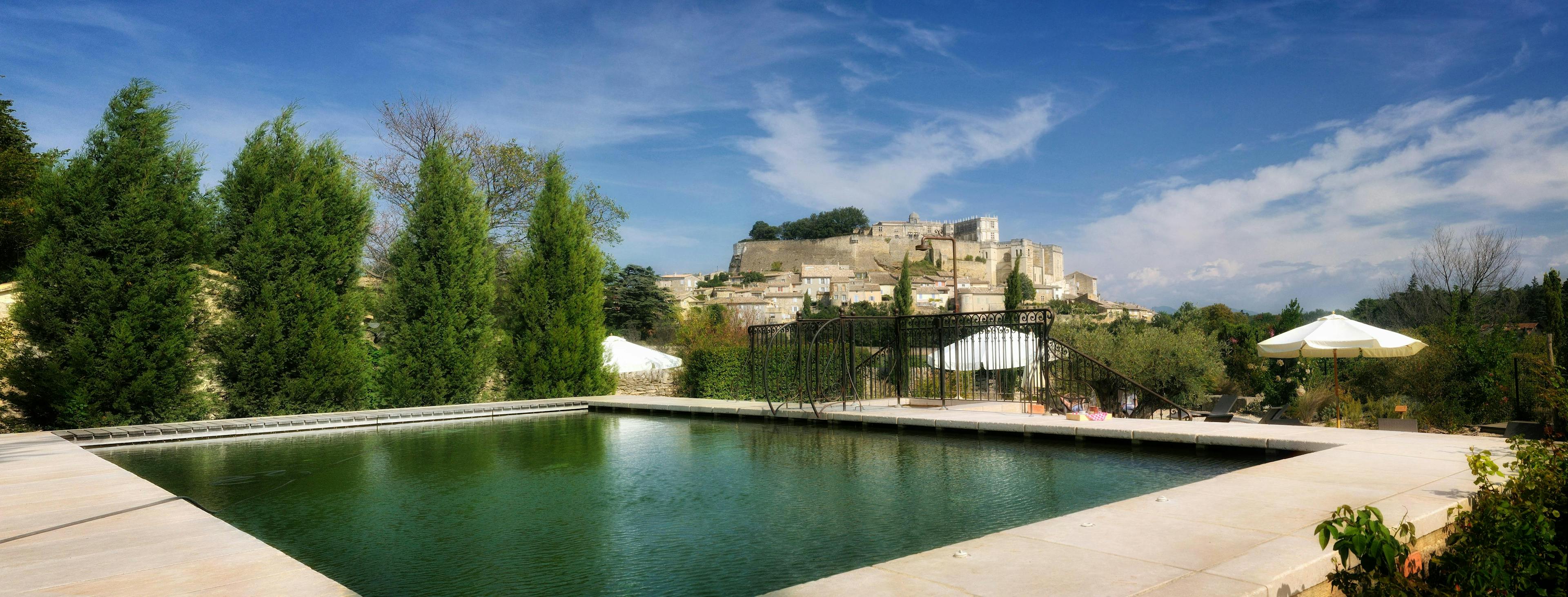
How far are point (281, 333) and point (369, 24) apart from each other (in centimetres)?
551

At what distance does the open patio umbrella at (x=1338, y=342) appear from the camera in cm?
839

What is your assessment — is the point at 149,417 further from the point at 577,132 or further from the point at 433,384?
the point at 577,132

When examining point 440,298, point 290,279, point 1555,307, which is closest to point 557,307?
point 440,298

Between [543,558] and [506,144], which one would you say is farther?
[506,144]

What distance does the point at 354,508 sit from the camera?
5270 mm

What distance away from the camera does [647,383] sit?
16.0m

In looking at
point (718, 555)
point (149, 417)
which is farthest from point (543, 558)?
point (149, 417)

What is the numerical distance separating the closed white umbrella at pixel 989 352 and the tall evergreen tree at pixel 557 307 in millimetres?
6372

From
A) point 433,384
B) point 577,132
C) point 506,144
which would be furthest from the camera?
point 506,144

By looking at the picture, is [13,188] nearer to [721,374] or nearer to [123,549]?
[721,374]

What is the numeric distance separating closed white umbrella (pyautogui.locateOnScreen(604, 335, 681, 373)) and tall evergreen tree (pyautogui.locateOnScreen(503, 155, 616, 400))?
29cm

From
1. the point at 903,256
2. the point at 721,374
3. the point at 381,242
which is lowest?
the point at 721,374

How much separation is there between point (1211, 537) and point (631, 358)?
12.9 meters

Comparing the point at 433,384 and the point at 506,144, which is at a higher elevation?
the point at 506,144
